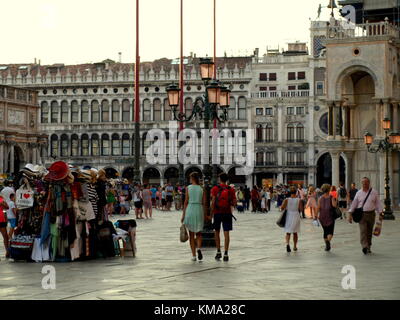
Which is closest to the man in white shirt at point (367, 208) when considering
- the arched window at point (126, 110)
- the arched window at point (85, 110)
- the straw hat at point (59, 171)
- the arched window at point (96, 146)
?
the straw hat at point (59, 171)

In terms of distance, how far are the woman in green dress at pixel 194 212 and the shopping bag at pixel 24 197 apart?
247 centimetres

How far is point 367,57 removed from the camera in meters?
34.3

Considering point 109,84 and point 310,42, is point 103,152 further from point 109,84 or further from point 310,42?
point 310,42

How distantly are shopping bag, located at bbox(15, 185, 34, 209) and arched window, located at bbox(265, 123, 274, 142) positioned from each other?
57328 millimetres

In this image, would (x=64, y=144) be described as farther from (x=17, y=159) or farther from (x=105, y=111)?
(x=17, y=159)

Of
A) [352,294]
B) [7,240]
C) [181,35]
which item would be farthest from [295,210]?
[181,35]

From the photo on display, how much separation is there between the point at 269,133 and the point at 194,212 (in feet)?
189

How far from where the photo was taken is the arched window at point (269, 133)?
7119 cm

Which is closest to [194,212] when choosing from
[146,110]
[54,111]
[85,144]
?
[146,110]

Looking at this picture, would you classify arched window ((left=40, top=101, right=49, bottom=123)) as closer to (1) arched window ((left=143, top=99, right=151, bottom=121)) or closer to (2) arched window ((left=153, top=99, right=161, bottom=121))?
(1) arched window ((left=143, top=99, right=151, bottom=121))

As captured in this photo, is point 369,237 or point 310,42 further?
point 310,42

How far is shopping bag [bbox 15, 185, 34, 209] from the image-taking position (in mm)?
14383

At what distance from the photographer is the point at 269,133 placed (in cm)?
7144

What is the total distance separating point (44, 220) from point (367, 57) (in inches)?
890
